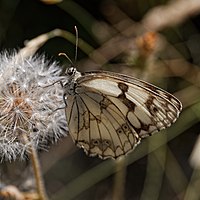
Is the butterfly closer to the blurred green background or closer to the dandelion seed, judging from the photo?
the dandelion seed

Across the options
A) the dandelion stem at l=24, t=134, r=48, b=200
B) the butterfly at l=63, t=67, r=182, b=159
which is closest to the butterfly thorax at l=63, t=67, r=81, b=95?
the butterfly at l=63, t=67, r=182, b=159

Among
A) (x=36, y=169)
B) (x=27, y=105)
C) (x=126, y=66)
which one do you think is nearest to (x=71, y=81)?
(x=27, y=105)

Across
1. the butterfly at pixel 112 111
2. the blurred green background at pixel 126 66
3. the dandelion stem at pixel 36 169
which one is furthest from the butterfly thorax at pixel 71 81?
the blurred green background at pixel 126 66

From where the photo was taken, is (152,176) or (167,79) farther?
(167,79)

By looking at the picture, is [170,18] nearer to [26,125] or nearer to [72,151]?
→ [26,125]

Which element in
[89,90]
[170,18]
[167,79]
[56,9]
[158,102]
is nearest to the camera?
[158,102]

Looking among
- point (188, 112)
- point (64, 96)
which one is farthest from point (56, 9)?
point (64, 96)

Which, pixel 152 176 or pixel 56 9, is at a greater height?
pixel 56 9
